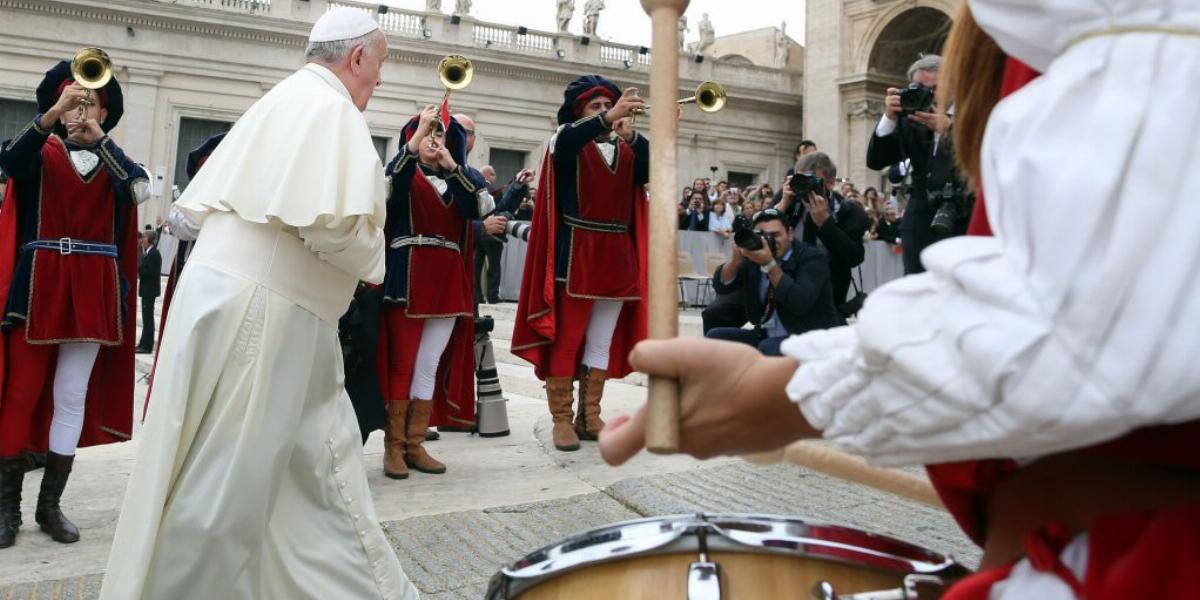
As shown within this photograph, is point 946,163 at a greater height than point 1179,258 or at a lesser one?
greater

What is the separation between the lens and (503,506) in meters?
3.77

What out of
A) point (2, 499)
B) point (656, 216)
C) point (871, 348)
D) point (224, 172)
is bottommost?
point (2, 499)

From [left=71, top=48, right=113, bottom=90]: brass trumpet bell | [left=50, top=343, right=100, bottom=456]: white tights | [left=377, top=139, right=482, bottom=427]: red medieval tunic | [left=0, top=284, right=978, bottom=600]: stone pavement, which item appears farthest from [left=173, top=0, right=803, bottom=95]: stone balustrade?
[left=50, top=343, right=100, bottom=456]: white tights

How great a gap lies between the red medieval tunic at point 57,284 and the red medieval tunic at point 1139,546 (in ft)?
12.3

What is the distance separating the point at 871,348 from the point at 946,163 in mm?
4440

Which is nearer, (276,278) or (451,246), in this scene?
(276,278)

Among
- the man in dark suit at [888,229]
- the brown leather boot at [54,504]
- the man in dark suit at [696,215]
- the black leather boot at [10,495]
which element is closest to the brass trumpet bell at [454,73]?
the brown leather boot at [54,504]

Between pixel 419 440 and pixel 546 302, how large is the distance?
3.65 feet

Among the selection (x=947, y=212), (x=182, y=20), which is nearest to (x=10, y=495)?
(x=947, y=212)

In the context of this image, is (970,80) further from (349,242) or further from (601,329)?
(601,329)

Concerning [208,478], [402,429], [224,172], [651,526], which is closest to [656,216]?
[651,526]

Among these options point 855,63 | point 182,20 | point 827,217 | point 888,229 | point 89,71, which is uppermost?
point 855,63

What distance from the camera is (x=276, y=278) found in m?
2.46

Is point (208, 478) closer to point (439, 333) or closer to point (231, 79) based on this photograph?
point (439, 333)
